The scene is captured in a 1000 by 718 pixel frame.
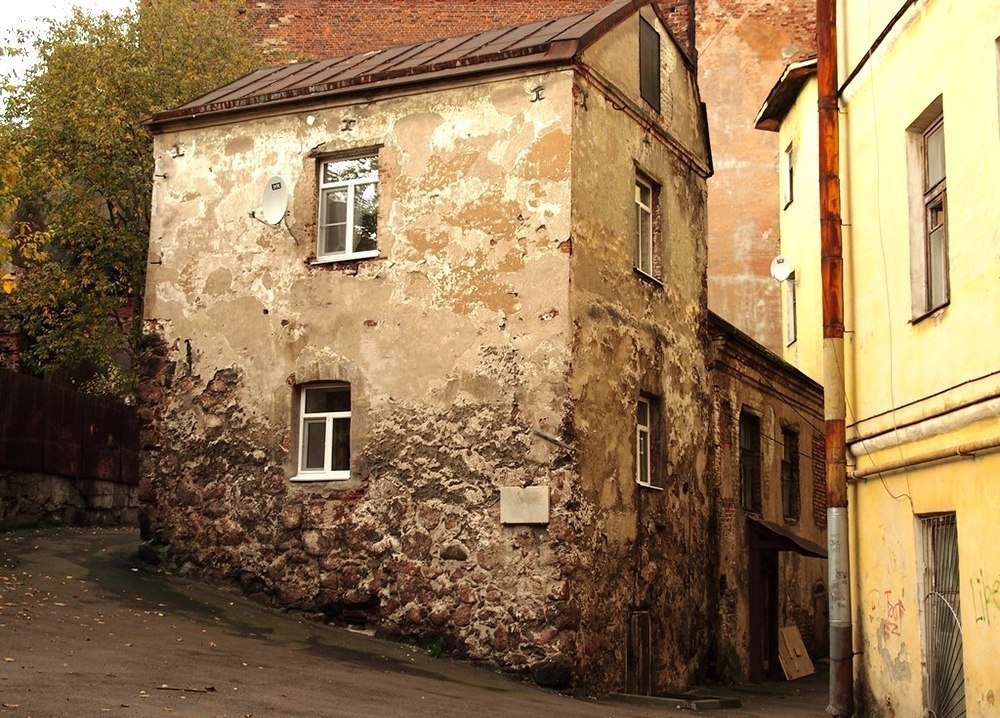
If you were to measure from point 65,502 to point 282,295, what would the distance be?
7058 mm

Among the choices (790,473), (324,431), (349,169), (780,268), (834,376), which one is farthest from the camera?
(780,268)

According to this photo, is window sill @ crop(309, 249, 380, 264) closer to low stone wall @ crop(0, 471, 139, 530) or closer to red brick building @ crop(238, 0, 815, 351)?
low stone wall @ crop(0, 471, 139, 530)

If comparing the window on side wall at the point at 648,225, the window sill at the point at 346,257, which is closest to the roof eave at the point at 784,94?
the window on side wall at the point at 648,225

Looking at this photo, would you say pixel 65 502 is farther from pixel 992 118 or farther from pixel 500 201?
pixel 992 118

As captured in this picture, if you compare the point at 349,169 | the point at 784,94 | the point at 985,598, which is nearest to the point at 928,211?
the point at 985,598

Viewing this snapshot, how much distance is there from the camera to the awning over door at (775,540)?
1931cm

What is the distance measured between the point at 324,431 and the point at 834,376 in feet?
21.4

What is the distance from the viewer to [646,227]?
57.2 feet

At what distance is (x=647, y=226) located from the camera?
17453mm

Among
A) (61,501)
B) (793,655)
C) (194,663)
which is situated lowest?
(793,655)

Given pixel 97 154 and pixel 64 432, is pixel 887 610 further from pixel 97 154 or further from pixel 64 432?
pixel 97 154

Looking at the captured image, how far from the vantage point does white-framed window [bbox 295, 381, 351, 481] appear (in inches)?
634

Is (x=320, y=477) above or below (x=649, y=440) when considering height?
below

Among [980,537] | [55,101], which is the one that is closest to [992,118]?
[980,537]
